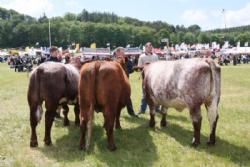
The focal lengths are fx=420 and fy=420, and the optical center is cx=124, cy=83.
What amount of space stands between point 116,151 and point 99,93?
1.30 meters

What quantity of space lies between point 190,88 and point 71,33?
178507 mm

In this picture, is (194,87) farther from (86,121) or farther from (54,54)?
(54,54)

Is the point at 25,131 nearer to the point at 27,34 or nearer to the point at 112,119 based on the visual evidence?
the point at 112,119

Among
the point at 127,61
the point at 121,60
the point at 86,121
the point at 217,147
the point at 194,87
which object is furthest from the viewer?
the point at 127,61

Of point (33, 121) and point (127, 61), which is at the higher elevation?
point (127, 61)

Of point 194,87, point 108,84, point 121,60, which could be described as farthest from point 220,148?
point 121,60

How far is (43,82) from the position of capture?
928 centimetres

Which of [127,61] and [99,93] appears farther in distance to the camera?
[127,61]

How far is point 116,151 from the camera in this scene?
9.00 metres

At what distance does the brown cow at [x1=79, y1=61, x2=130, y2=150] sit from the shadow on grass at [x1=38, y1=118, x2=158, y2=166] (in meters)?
0.29

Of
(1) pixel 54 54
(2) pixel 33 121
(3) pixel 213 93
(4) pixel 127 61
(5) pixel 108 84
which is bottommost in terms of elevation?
(2) pixel 33 121

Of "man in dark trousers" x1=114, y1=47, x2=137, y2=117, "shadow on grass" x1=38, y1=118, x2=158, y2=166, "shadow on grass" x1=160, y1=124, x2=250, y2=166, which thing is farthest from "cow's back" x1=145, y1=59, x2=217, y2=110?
"man in dark trousers" x1=114, y1=47, x2=137, y2=117

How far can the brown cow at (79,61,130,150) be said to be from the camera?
884 cm

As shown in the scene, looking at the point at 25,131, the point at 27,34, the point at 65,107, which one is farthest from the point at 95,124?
the point at 27,34
